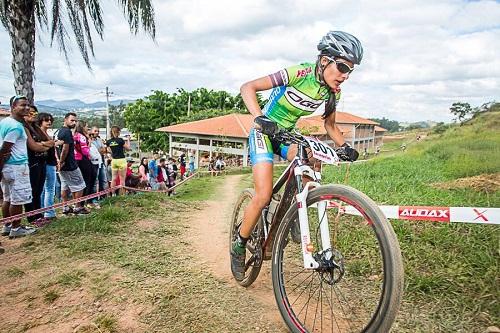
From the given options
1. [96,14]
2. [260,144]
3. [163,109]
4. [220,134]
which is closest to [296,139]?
[260,144]

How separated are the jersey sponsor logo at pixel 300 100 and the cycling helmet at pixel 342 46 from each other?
43 cm

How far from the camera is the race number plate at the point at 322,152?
8.51 ft

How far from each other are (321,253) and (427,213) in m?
1.93

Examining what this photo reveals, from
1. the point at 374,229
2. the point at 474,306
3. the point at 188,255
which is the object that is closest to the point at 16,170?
the point at 188,255

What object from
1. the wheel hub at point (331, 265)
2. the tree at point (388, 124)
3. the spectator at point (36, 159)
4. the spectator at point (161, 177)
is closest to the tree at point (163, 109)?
the spectator at point (161, 177)

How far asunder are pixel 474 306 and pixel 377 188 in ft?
16.1

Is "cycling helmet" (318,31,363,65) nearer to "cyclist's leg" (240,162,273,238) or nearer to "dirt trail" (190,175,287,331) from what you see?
"cyclist's leg" (240,162,273,238)

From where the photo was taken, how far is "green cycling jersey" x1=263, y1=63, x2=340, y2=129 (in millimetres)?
3012

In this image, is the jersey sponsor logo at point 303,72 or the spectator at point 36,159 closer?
the jersey sponsor logo at point 303,72

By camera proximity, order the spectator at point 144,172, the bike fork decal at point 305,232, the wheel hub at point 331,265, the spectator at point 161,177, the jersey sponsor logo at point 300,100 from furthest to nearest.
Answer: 1. the spectator at point 161,177
2. the spectator at point 144,172
3. the jersey sponsor logo at point 300,100
4. the bike fork decal at point 305,232
5. the wheel hub at point 331,265

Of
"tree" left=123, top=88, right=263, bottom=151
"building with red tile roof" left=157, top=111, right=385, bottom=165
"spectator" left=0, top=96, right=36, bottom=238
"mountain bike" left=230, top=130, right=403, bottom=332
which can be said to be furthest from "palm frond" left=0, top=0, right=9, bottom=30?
"tree" left=123, top=88, right=263, bottom=151

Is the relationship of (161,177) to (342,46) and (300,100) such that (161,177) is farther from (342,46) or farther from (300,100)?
(342,46)

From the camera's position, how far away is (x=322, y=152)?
8.63ft

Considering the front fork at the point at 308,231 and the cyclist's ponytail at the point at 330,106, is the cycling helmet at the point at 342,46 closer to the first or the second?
Result: the cyclist's ponytail at the point at 330,106
